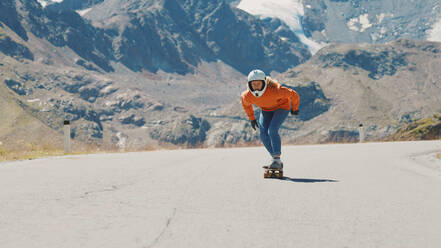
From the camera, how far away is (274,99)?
356 inches

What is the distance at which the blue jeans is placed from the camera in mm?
9047

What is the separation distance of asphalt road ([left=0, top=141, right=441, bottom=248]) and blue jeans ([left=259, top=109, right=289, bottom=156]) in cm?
60

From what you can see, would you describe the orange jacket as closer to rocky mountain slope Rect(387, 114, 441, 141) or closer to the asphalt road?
the asphalt road

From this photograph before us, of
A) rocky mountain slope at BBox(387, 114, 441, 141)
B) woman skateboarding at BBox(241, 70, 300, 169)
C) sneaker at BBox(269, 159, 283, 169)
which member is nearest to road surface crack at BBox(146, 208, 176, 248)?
sneaker at BBox(269, 159, 283, 169)

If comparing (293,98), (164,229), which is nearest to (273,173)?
(293,98)

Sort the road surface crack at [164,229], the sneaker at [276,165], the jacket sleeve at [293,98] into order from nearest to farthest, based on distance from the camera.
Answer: the road surface crack at [164,229]
the sneaker at [276,165]
the jacket sleeve at [293,98]

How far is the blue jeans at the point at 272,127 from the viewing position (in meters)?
9.05

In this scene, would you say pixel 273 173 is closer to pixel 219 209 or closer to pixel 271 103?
pixel 271 103

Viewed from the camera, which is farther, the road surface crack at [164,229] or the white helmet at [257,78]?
the white helmet at [257,78]


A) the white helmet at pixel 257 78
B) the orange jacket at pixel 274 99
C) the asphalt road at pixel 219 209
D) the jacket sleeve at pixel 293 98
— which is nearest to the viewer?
the asphalt road at pixel 219 209

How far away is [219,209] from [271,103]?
4.02m

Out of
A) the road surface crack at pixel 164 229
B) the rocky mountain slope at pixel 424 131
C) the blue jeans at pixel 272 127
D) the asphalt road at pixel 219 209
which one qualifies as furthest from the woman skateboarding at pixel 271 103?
the rocky mountain slope at pixel 424 131

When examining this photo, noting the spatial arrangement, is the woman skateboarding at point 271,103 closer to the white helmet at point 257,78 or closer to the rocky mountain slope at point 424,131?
the white helmet at point 257,78

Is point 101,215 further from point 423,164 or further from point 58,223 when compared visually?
point 423,164
